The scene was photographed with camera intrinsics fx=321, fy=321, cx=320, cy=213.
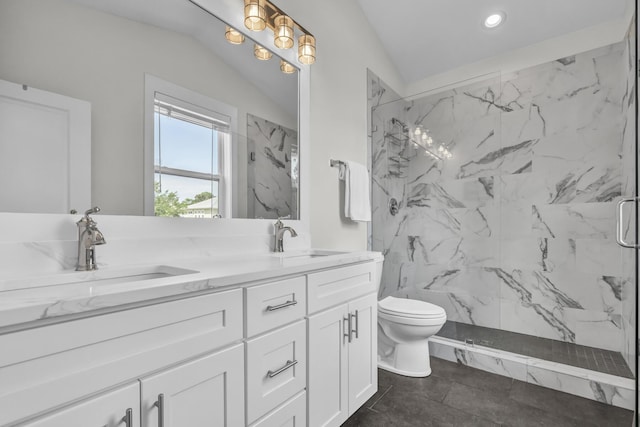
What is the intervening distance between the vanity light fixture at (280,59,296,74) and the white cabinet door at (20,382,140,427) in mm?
1720

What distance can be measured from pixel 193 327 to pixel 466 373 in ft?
6.49

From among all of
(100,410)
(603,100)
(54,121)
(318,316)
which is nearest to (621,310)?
(603,100)

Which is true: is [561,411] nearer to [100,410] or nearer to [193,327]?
[193,327]

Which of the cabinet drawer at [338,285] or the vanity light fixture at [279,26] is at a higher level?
the vanity light fixture at [279,26]

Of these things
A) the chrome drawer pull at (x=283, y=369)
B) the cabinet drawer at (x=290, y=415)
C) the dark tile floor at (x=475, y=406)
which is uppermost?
the chrome drawer pull at (x=283, y=369)

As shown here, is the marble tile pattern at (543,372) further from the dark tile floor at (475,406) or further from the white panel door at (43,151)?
the white panel door at (43,151)

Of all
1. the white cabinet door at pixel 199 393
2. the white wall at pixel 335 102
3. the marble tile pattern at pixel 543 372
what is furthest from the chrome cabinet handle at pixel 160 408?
the marble tile pattern at pixel 543 372

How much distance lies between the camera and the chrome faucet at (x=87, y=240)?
3.34ft

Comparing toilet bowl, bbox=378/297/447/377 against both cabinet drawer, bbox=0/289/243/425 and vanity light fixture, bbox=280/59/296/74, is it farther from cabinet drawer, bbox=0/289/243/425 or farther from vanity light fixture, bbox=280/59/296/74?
vanity light fixture, bbox=280/59/296/74

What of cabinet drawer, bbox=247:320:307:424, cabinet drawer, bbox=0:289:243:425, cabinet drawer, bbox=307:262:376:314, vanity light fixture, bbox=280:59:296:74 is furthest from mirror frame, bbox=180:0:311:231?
cabinet drawer, bbox=0:289:243:425

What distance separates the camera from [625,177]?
2184mm

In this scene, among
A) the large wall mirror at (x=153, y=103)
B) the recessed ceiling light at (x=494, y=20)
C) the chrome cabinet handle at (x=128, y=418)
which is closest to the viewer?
the chrome cabinet handle at (x=128, y=418)

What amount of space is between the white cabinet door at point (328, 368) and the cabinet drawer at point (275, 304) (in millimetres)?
117

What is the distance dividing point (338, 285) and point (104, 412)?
3.05 ft
